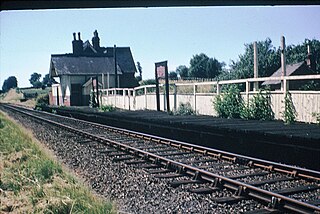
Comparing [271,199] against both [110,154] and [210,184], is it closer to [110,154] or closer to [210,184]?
[210,184]

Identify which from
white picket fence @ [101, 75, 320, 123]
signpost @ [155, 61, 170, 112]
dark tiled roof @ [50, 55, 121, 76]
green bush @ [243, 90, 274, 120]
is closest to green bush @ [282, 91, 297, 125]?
white picket fence @ [101, 75, 320, 123]

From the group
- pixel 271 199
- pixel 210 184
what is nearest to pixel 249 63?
pixel 210 184

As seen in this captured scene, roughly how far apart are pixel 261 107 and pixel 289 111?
48.0 inches

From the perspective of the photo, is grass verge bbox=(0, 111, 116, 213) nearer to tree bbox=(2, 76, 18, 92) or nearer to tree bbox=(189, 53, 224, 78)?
tree bbox=(2, 76, 18, 92)

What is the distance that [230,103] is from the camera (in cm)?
1066

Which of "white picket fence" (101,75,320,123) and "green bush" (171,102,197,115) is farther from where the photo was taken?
"green bush" (171,102,197,115)

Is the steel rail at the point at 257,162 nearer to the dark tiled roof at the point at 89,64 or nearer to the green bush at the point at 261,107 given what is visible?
the dark tiled roof at the point at 89,64

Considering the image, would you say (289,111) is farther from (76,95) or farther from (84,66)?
(76,95)

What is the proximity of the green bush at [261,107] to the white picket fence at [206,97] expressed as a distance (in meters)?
0.15

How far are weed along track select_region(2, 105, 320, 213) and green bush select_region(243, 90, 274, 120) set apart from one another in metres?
2.35

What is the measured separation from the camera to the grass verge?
4059 millimetres

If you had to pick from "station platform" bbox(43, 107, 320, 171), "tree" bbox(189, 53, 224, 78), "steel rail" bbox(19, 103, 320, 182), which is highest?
"tree" bbox(189, 53, 224, 78)

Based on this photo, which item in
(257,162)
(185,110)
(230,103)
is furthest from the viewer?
(185,110)

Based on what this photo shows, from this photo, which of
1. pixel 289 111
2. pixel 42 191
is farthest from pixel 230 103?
pixel 42 191
